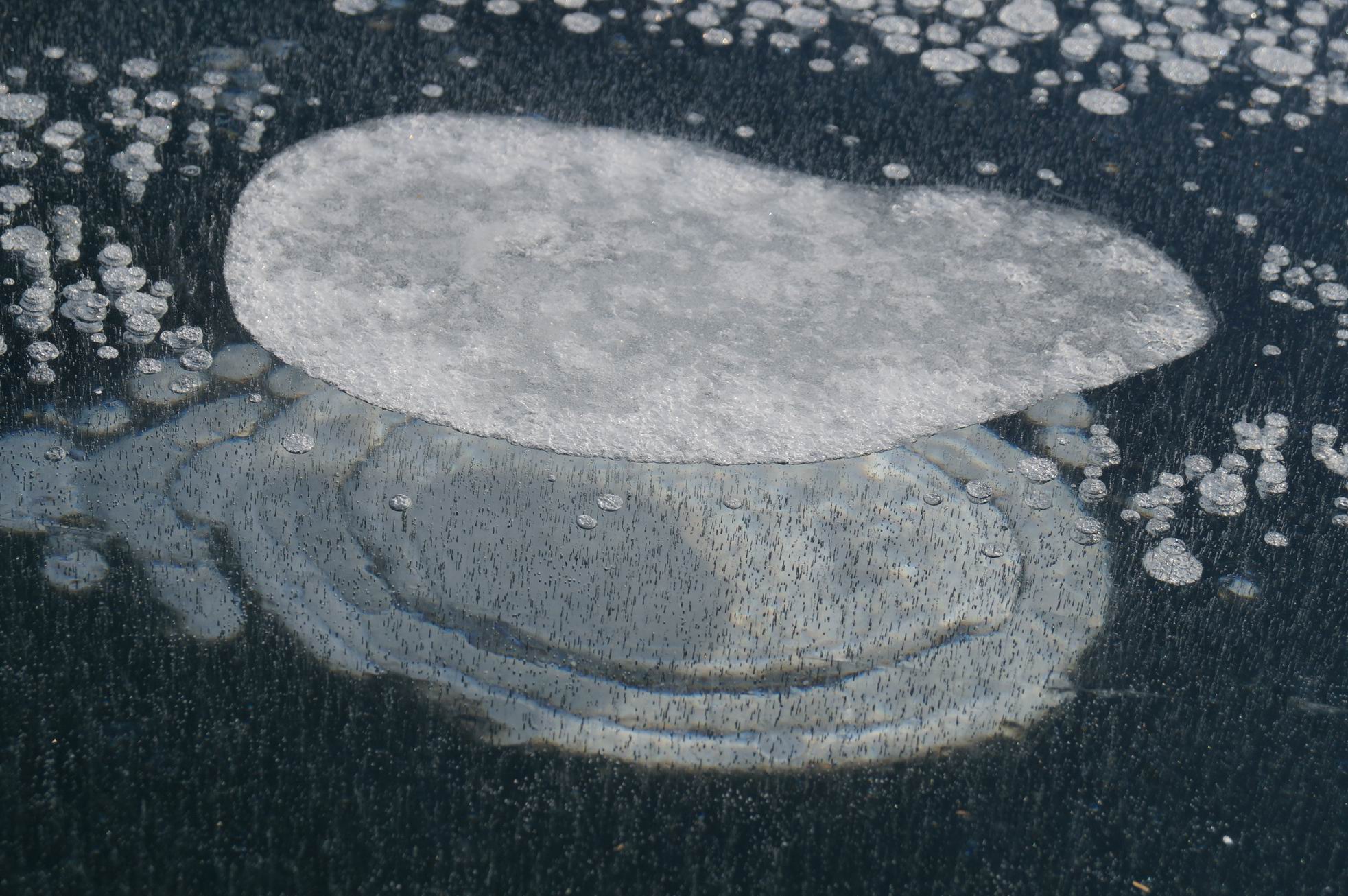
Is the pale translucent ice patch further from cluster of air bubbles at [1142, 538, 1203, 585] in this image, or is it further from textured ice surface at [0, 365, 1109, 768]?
cluster of air bubbles at [1142, 538, 1203, 585]

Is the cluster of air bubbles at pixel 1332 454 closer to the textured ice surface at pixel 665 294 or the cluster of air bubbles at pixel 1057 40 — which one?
the textured ice surface at pixel 665 294

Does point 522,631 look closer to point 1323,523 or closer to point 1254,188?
point 1323,523

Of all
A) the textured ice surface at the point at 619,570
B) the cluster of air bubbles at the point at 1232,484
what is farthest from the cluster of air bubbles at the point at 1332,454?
the textured ice surface at the point at 619,570

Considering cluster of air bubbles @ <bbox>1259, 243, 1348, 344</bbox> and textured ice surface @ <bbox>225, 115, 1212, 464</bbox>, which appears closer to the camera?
textured ice surface @ <bbox>225, 115, 1212, 464</bbox>

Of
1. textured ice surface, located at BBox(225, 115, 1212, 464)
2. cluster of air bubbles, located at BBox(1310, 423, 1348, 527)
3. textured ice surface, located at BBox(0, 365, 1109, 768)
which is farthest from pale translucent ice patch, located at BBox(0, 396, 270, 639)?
cluster of air bubbles, located at BBox(1310, 423, 1348, 527)

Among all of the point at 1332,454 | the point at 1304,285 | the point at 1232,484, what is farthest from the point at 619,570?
the point at 1304,285

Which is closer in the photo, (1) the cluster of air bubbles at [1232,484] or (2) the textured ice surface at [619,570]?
(2) the textured ice surface at [619,570]
